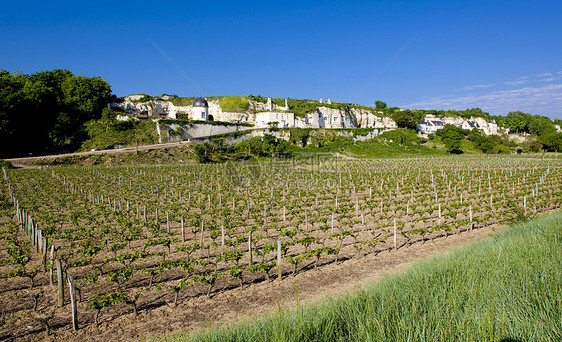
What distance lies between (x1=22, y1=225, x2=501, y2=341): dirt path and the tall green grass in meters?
1.70

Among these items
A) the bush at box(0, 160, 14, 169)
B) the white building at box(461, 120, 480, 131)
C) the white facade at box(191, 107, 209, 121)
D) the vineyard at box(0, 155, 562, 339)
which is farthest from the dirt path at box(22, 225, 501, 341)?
the white building at box(461, 120, 480, 131)

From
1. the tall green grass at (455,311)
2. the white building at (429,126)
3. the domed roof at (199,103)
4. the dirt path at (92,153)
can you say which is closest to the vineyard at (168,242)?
the tall green grass at (455,311)

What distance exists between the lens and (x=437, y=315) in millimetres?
3779

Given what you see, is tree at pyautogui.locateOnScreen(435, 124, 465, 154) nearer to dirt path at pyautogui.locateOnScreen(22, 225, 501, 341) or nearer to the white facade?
the white facade

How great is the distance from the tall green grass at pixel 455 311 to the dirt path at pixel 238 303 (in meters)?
1.70

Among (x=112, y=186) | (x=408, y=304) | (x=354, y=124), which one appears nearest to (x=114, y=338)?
(x=408, y=304)

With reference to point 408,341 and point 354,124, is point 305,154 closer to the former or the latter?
point 354,124

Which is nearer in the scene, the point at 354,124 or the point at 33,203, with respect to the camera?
the point at 33,203

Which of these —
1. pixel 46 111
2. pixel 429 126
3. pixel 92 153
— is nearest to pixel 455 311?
pixel 92 153

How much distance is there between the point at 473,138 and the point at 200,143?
74116mm

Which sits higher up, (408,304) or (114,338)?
(408,304)

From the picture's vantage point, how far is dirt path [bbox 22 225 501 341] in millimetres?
7059

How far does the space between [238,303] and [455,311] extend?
5.81 metres

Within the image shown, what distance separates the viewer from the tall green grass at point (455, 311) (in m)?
3.39
